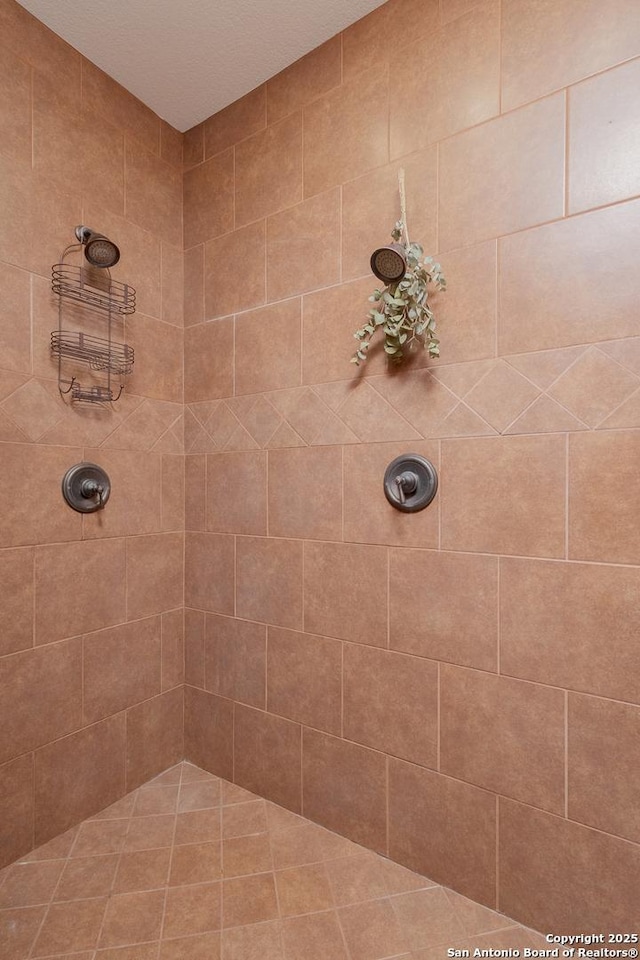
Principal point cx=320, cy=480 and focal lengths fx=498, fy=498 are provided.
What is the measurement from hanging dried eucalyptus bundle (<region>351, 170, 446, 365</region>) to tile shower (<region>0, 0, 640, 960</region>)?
5cm

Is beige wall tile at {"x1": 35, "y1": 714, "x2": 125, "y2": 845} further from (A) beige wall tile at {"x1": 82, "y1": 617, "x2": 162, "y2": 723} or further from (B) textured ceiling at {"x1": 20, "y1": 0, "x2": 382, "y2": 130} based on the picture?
(B) textured ceiling at {"x1": 20, "y1": 0, "x2": 382, "y2": 130}

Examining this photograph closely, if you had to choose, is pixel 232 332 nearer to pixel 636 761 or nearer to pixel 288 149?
pixel 288 149

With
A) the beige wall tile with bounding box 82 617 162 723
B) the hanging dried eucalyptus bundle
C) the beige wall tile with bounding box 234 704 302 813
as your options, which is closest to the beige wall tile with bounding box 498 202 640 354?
the hanging dried eucalyptus bundle

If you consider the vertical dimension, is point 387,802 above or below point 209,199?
below

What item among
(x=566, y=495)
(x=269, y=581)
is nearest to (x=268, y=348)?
(x=269, y=581)

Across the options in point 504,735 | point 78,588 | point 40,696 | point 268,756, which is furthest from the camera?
point 268,756

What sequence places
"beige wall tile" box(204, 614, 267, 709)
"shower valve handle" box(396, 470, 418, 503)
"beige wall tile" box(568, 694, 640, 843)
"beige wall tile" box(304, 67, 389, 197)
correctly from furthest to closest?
"beige wall tile" box(204, 614, 267, 709), "beige wall tile" box(304, 67, 389, 197), "shower valve handle" box(396, 470, 418, 503), "beige wall tile" box(568, 694, 640, 843)

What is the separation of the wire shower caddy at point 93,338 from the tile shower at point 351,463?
5cm

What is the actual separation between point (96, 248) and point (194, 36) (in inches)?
28.7

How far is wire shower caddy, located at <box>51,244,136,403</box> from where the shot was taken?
60.7 inches

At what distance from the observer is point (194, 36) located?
1539mm

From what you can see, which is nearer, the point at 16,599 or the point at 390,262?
the point at 390,262

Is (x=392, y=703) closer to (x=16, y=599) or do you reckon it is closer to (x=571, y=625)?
(x=571, y=625)

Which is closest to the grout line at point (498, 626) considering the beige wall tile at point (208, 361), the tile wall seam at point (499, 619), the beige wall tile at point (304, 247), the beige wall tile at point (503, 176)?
the tile wall seam at point (499, 619)
